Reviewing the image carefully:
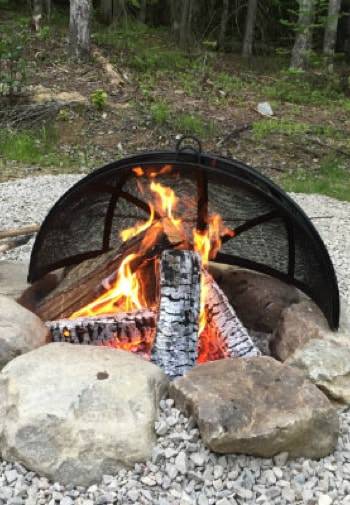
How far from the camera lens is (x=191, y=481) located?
2.64 metres

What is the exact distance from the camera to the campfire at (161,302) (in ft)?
11.7

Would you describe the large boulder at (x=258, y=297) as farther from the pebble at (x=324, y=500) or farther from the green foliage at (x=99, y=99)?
the green foliage at (x=99, y=99)

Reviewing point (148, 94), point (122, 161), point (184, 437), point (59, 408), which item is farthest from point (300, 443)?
point (148, 94)

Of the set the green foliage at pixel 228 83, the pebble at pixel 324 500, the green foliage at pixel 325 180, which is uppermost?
the green foliage at pixel 228 83

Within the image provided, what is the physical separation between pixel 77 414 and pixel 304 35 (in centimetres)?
1306

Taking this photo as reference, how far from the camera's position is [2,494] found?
2.55 m

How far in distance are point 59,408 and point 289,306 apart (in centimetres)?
189

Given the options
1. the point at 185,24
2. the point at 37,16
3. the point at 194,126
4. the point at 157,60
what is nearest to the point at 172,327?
the point at 194,126

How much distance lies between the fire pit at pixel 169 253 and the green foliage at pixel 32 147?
5.33 meters

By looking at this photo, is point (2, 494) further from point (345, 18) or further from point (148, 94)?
point (345, 18)

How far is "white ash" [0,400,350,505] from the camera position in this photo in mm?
2541

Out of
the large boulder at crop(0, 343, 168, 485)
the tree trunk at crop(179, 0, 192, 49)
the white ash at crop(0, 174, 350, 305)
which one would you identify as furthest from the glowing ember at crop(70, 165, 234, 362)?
the tree trunk at crop(179, 0, 192, 49)

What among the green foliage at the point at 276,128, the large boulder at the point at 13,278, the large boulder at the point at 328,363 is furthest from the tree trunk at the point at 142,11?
the large boulder at the point at 328,363

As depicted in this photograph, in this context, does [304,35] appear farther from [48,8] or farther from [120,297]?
[120,297]
